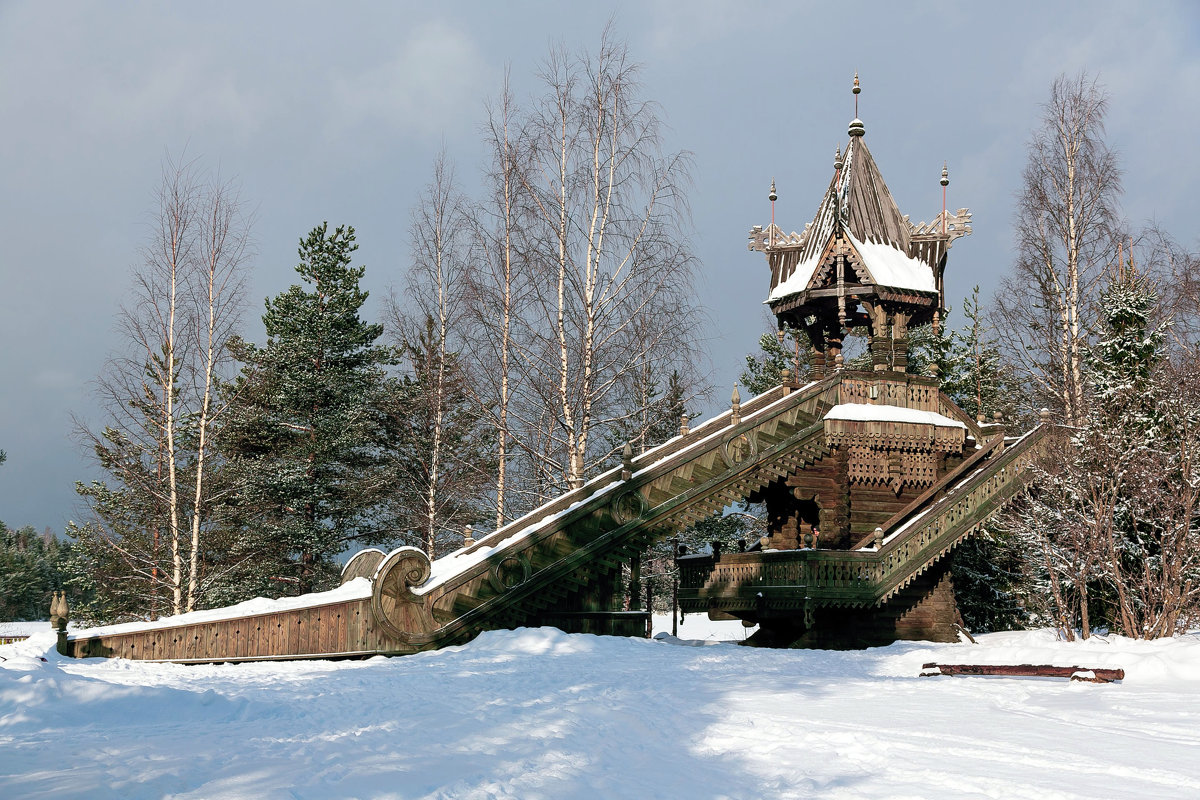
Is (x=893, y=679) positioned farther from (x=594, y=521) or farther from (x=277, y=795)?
(x=277, y=795)

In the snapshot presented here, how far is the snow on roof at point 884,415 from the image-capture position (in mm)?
21906

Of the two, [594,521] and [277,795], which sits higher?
[594,521]

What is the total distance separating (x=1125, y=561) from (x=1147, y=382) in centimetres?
333

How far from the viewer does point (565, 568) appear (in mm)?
18094

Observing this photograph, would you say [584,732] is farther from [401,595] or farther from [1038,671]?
[401,595]

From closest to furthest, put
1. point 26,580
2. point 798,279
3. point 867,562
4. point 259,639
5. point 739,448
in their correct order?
1. point 259,639
2. point 867,562
3. point 739,448
4. point 798,279
5. point 26,580

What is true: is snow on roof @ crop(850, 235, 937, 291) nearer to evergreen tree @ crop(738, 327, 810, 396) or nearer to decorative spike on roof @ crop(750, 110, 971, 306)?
decorative spike on roof @ crop(750, 110, 971, 306)

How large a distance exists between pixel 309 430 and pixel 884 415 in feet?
57.2

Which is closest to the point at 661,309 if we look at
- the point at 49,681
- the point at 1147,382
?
the point at 1147,382

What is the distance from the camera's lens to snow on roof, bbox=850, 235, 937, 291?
903 inches

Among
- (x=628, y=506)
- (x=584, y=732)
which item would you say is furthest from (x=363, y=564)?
(x=584, y=732)

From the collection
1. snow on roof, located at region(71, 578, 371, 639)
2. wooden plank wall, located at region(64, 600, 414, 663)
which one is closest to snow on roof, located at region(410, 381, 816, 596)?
snow on roof, located at region(71, 578, 371, 639)

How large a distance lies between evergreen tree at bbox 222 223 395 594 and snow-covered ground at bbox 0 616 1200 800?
51.2 ft

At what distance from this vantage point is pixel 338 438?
30.8 metres
